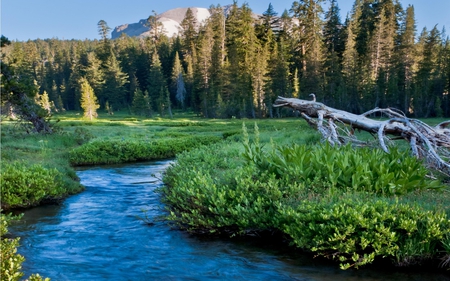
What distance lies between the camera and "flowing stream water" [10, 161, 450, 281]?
610 centimetres

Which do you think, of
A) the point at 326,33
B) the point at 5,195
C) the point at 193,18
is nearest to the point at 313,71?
the point at 326,33

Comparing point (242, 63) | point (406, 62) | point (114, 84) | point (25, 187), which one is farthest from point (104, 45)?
point (25, 187)

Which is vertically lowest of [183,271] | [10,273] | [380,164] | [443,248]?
[183,271]

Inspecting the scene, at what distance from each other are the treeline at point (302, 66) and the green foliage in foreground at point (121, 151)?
24.1 metres

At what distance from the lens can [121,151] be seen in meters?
20.1

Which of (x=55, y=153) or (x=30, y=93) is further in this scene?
(x=30, y=93)

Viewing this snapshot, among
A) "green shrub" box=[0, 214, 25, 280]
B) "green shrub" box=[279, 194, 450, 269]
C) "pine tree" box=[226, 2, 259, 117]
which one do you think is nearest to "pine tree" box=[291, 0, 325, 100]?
"pine tree" box=[226, 2, 259, 117]

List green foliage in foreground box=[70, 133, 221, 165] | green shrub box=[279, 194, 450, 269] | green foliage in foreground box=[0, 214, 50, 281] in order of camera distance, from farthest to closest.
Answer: green foliage in foreground box=[70, 133, 221, 165], green shrub box=[279, 194, 450, 269], green foliage in foreground box=[0, 214, 50, 281]

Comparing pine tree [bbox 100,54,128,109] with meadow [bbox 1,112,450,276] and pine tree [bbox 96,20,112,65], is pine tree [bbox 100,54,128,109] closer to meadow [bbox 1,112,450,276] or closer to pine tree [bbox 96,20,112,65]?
pine tree [bbox 96,20,112,65]

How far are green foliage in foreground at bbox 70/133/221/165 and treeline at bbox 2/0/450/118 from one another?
24.1 meters

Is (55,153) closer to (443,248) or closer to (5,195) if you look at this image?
(5,195)

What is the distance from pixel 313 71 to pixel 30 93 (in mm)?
43275

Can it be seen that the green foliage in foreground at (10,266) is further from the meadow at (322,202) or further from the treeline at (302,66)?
the treeline at (302,66)

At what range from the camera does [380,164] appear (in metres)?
7.75
